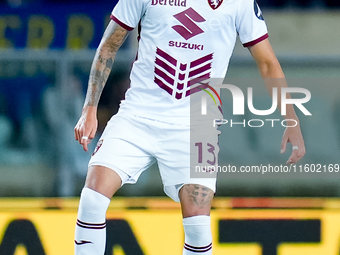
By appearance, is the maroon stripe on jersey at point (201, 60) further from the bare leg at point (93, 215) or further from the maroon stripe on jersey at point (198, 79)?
the bare leg at point (93, 215)

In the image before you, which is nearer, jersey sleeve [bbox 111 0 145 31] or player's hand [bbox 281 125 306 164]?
jersey sleeve [bbox 111 0 145 31]

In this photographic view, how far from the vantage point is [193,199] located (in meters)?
2.99

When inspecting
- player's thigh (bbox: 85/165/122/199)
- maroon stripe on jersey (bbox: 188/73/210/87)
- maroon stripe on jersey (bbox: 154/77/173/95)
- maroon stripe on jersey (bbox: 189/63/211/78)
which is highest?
maroon stripe on jersey (bbox: 189/63/211/78)

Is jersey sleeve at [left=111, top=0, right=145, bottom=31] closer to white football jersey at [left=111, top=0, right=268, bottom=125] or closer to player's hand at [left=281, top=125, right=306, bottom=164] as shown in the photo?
white football jersey at [left=111, top=0, right=268, bottom=125]

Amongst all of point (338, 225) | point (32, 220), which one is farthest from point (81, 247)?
point (338, 225)

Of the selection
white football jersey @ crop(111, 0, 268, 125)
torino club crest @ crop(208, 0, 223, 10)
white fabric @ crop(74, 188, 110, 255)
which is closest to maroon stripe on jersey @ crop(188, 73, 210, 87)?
white football jersey @ crop(111, 0, 268, 125)

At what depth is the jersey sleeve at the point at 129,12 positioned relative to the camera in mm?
3029

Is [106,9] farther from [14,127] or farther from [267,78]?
[267,78]

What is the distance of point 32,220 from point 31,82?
1.58 meters

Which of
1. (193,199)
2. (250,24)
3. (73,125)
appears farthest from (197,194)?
(73,125)

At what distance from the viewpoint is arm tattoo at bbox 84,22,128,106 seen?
10.1ft

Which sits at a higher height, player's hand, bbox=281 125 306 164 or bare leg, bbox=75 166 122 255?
player's hand, bbox=281 125 306 164

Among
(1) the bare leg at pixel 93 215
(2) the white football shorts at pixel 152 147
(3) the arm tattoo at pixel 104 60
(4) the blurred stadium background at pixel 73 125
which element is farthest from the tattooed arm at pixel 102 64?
(4) the blurred stadium background at pixel 73 125

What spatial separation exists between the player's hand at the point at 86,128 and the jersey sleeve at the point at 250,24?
0.94 metres
